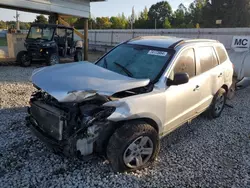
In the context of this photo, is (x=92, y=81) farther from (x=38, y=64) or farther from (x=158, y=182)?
(x=38, y=64)

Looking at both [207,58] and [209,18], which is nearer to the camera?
[207,58]

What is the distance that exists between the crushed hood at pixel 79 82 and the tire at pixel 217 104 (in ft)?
7.93

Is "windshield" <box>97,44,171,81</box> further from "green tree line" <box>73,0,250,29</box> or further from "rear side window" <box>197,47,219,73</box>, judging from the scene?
"green tree line" <box>73,0,250,29</box>

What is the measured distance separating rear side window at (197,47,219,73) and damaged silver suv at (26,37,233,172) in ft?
0.53

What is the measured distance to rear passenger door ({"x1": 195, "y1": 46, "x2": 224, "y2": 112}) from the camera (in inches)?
163

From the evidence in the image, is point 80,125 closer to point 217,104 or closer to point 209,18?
point 217,104

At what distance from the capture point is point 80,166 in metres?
3.17

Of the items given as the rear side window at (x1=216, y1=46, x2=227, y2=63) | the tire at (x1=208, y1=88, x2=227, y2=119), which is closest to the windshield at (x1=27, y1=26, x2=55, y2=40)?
the rear side window at (x1=216, y1=46, x2=227, y2=63)

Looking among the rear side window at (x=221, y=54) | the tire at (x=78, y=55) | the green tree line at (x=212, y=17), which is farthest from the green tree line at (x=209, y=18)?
the rear side window at (x=221, y=54)

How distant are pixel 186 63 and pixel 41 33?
950 cm

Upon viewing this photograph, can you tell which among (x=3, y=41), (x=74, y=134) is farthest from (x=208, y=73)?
(x=3, y=41)

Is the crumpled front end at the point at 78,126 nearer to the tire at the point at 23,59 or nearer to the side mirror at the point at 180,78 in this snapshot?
the side mirror at the point at 180,78

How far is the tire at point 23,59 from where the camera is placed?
11.1 m

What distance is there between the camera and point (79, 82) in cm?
293
